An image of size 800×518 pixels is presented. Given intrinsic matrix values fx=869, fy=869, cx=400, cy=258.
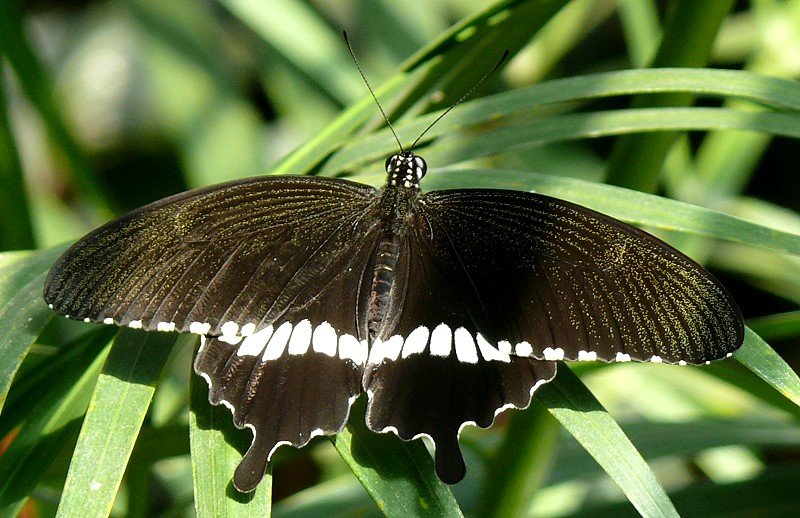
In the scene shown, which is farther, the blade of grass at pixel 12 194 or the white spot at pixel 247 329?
the blade of grass at pixel 12 194

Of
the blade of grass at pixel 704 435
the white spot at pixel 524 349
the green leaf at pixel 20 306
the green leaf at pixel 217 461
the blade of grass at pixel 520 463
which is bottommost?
the blade of grass at pixel 704 435

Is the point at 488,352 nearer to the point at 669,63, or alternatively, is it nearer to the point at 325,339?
the point at 325,339

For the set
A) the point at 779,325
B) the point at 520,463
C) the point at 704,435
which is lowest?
the point at 704,435

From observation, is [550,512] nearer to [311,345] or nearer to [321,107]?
[311,345]

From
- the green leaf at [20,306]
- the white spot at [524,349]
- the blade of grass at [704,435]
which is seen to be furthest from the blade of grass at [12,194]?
the blade of grass at [704,435]

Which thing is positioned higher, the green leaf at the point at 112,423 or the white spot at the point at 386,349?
the green leaf at the point at 112,423

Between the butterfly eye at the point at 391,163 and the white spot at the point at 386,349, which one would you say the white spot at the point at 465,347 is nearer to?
the white spot at the point at 386,349

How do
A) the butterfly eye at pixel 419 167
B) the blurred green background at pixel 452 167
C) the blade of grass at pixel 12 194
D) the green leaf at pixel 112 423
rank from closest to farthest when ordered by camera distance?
the green leaf at pixel 112 423, the blurred green background at pixel 452 167, the butterfly eye at pixel 419 167, the blade of grass at pixel 12 194

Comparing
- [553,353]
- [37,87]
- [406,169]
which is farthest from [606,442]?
[37,87]
